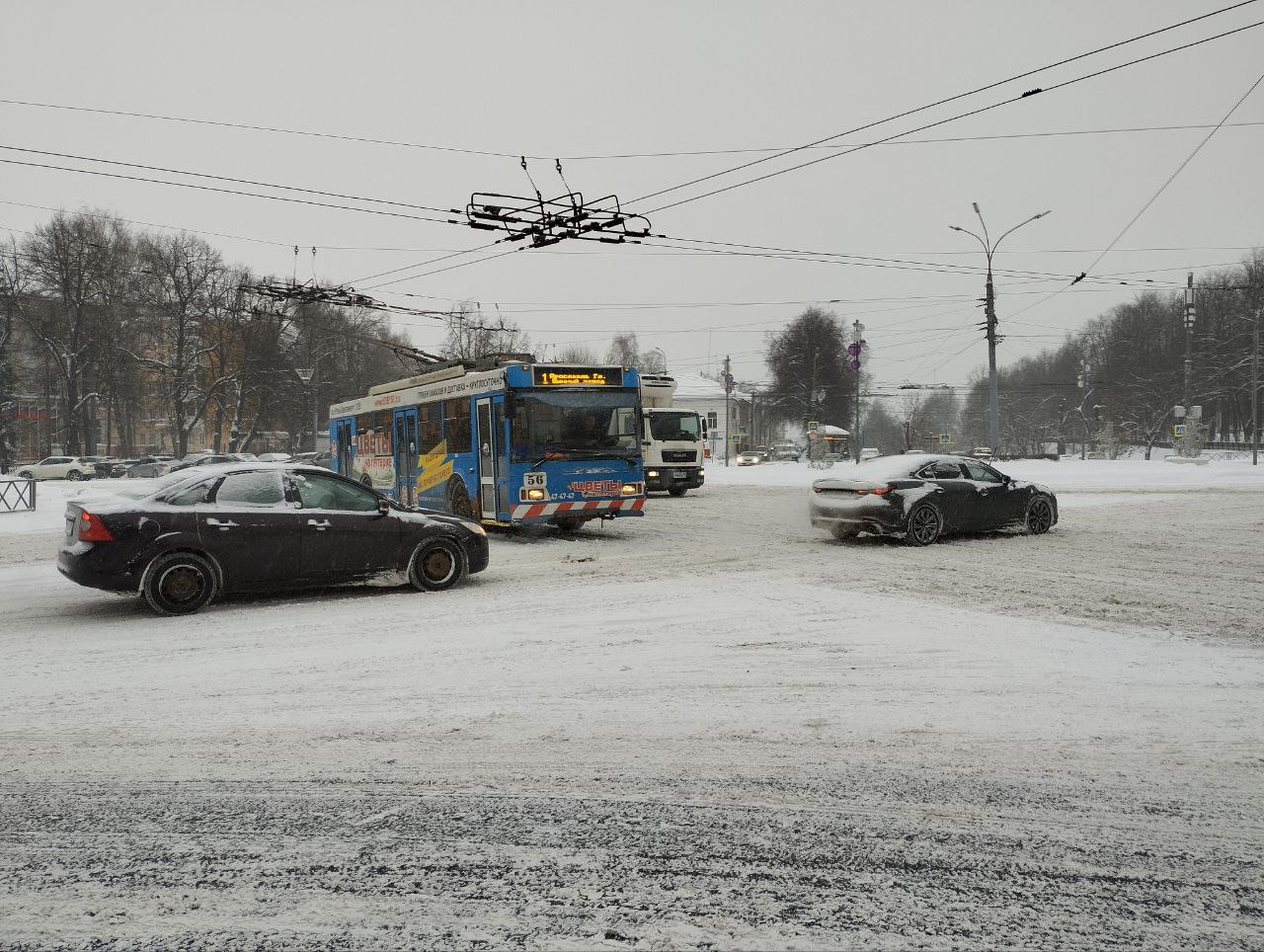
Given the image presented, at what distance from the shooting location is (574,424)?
51.2ft

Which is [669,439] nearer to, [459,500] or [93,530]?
[459,500]

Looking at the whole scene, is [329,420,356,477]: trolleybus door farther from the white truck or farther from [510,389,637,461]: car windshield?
[510,389,637,461]: car windshield


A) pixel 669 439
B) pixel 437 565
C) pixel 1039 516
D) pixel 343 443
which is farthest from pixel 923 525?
pixel 343 443

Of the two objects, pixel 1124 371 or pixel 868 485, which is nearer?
pixel 868 485

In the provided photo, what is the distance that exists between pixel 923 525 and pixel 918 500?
459 mm

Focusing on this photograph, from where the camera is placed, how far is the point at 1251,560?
478 inches

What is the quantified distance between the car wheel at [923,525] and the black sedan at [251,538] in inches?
296

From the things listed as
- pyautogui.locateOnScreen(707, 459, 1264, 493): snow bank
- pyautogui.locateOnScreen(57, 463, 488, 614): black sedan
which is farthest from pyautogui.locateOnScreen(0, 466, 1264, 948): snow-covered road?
pyautogui.locateOnScreen(707, 459, 1264, 493): snow bank

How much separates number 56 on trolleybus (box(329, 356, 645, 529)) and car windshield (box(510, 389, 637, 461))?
0.06ft

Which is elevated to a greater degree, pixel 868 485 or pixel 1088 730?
pixel 868 485

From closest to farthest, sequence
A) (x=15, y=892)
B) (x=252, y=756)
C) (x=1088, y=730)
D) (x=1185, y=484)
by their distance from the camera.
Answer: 1. (x=15, y=892)
2. (x=252, y=756)
3. (x=1088, y=730)
4. (x=1185, y=484)

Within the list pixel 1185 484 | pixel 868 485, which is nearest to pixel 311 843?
pixel 868 485

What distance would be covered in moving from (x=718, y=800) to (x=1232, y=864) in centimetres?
197

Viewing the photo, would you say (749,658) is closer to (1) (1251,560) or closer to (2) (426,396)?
(1) (1251,560)
